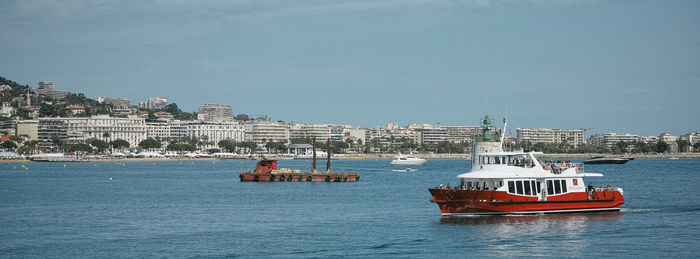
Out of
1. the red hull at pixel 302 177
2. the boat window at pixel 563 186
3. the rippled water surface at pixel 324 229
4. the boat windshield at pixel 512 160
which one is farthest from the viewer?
the red hull at pixel 302 177

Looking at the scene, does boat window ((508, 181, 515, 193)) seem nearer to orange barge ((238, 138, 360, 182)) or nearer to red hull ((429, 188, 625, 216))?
red hull ((429, 188, 625, 216))

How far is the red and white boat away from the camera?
46.3 meters

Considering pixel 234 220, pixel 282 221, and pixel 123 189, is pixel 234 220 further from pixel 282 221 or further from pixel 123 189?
pixel 123 189

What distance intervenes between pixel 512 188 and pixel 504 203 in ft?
3.38

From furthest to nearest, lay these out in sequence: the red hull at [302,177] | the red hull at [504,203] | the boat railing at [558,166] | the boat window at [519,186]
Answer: the red hull at [302,177], the boat railing at [558,166], the boat window at [519,186], the red hull at [504,203]

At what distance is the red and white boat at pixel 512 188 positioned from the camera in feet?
152

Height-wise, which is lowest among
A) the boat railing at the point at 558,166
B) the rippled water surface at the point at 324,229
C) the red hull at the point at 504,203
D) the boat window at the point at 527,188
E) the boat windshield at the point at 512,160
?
the rippled water surface at the point at 324,229

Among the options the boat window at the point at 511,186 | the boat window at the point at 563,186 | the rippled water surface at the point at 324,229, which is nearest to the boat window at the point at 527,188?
the boat window at the point at 511,186

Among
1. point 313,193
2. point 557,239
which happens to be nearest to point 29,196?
point 313,193

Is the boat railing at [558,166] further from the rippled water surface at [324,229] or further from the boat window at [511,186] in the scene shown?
the boat window at [511,186]

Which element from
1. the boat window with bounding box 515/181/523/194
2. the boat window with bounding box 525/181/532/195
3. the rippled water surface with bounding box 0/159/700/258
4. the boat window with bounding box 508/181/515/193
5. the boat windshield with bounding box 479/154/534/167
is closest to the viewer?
the rippled water surface with bounding box 0/159/700/258

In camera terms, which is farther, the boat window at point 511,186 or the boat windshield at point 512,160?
the boat windshield at point 512,160

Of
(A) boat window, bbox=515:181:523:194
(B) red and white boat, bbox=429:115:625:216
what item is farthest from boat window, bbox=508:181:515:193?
(A) boat window, bbox=515:181:523:194

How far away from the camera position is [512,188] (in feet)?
153
